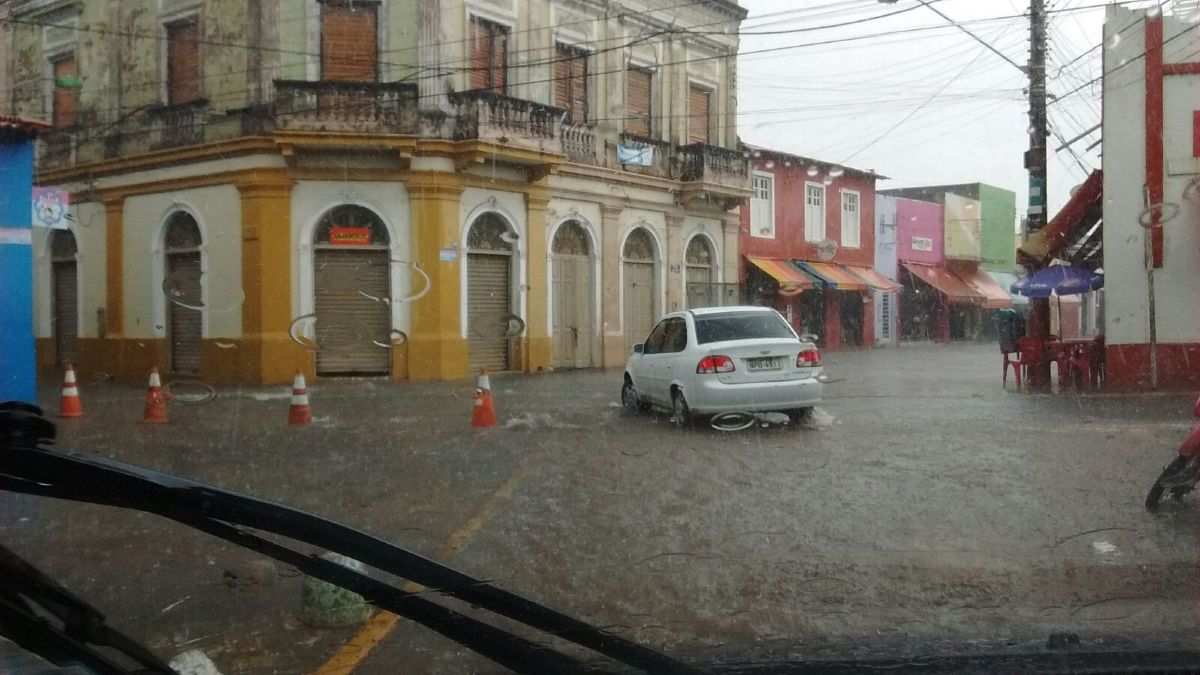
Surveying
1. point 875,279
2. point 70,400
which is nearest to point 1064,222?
point 70,400

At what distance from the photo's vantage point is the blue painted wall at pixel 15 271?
15008 mm

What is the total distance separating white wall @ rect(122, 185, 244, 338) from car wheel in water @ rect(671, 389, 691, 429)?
11.8 meters

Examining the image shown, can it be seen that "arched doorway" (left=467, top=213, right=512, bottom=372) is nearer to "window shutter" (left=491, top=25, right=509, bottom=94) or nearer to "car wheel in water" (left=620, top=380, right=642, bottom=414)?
"window shutter" (left=491, top=25, right=509, bottom=94)

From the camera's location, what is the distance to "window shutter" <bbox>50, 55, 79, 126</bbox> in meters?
24.7

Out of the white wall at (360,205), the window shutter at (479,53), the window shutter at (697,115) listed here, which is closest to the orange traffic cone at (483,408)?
the white wall at (360,205)

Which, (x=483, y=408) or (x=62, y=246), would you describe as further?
(x=62, y=246)

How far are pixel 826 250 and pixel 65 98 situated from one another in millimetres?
25052

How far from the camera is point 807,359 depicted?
43.2 feet

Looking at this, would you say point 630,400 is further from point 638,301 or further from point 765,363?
point 638,301

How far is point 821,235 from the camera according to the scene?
39312 mm

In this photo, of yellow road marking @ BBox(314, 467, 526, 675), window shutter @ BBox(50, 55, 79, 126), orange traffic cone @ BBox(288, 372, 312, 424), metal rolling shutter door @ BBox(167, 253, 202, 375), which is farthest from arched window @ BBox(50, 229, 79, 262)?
yellow road marking @ BBox(314, 467, 526, 675)

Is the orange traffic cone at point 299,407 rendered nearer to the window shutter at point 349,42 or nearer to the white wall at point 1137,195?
the window shutter at point 349,42

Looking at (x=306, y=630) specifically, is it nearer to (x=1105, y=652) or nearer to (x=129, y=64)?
(x=1105, y=652)

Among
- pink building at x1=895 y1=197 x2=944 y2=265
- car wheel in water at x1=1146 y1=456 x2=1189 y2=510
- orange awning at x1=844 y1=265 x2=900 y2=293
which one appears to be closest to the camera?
car wheel in water at x1=1146 y1=456 x2=1189 y2=510
